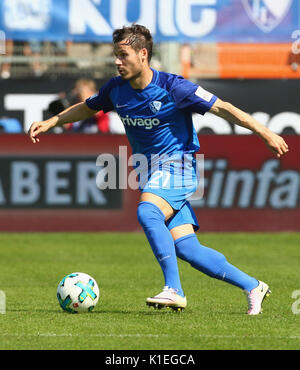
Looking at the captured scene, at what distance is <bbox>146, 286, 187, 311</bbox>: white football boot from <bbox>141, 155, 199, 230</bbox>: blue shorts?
0.62m

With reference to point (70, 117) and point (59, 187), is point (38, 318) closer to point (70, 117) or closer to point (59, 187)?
point (70, 117)

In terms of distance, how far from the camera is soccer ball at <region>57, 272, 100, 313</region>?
7.52 m

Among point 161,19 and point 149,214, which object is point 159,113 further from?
point 161,19

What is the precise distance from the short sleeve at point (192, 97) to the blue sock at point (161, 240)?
2.78 ft

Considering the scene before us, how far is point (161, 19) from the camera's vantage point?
1606 cm

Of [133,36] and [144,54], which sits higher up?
[133,36]

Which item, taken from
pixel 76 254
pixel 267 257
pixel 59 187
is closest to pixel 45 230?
pixel 59 187

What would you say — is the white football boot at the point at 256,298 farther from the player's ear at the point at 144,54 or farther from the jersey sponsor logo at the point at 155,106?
the player's ear at the point at 144,54

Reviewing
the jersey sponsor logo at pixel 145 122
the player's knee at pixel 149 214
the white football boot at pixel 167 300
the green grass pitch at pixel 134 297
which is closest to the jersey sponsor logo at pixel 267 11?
the green grass pitch at pixel 134 297

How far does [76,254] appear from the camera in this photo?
40.0ft

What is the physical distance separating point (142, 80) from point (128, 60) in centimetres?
22

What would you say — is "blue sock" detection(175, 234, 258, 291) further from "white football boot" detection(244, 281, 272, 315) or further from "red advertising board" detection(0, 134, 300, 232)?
"red advertising board" detection(0, 134, 300, 232)

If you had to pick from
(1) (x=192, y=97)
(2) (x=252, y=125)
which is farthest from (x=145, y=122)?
(2) (x=252, y=125)
